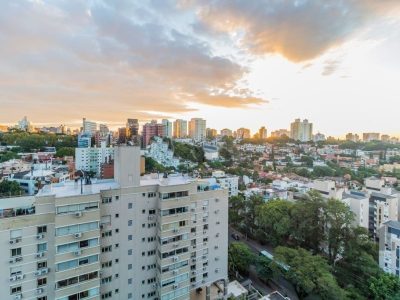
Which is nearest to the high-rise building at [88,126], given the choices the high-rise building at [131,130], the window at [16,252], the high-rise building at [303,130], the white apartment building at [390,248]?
the high-rise building at [131,130]

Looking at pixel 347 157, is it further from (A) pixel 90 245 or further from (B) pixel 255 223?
(A) pixel 90 245

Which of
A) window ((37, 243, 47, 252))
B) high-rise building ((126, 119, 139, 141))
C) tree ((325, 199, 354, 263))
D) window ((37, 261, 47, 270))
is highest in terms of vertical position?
high-rise building ((126, 119, 139, 141))

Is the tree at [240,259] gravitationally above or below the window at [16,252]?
below

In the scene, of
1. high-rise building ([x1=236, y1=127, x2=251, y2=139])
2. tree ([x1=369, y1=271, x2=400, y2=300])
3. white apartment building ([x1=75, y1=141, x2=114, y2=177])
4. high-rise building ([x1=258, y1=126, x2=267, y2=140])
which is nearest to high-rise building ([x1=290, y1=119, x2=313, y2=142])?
high-rise building ([x1=258, y1=126, x2=267, y2=140])

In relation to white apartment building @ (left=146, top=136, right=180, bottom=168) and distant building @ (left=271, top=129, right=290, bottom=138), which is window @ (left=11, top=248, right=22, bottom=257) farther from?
distant building @ (left=271, top=129, right=290, bottom=138)

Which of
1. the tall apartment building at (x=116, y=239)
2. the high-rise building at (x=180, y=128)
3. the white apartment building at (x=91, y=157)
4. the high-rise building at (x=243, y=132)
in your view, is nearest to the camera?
the tall apartment building at (x=116, y=239)

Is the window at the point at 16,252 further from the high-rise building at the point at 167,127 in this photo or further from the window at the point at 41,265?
the high-rise building at the point at 167,127
